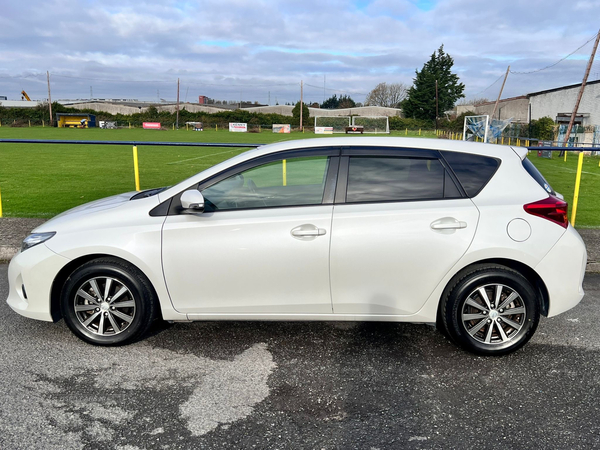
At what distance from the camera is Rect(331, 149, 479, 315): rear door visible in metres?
3.59

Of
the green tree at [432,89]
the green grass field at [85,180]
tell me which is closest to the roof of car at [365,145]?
the green grass field at [85,180]

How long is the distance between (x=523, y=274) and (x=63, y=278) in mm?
3509

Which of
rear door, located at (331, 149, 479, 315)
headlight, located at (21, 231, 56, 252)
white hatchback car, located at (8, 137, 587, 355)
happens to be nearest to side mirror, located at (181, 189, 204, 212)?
white hatchback car, located at (8, 137, 587, 355)

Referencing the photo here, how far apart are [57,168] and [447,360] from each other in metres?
18.2

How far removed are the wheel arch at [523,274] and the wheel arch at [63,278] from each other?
2.17 m

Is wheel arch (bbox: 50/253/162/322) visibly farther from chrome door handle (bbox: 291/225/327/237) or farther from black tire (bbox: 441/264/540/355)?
black tire (bbox: 441/264/540/355)

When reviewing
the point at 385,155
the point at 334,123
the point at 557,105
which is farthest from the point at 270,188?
the point at 334,123

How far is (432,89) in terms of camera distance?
87.7 meters

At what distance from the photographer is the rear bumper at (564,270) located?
→ 3666mm

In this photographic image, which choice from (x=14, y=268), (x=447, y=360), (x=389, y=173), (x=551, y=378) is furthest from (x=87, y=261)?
(x=551, y=378)

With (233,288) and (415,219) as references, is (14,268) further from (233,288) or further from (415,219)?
(415,219)

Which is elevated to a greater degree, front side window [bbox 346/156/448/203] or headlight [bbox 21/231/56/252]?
front side window [bbox 346/156/448/203]

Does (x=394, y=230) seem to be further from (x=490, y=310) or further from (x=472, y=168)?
(x=490, y=310)

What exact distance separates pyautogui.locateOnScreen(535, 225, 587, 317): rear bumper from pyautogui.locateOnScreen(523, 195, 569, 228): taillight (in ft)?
0.40
